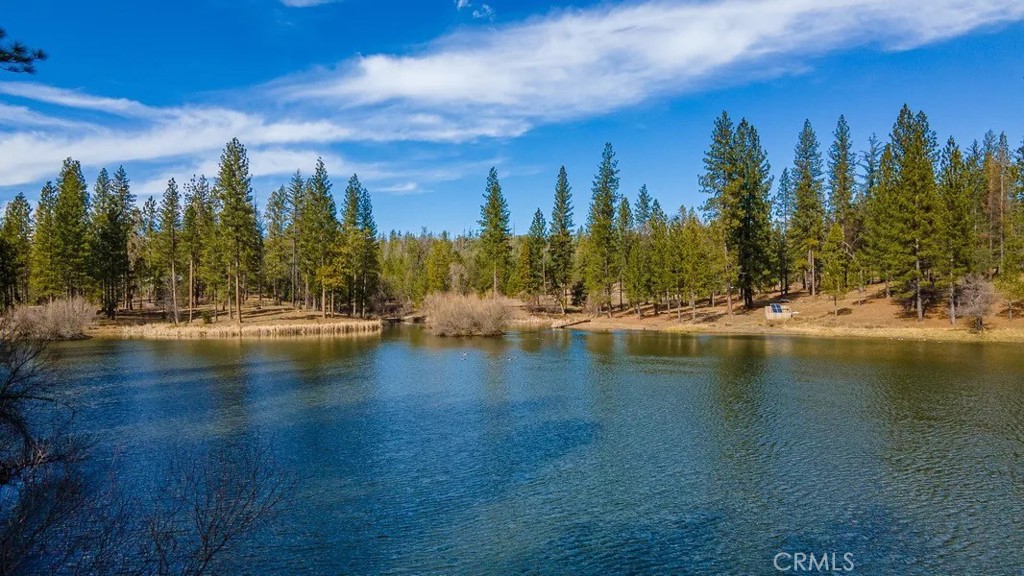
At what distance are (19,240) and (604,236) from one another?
211ft

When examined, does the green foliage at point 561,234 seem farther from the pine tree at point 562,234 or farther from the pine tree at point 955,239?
the pine tree at point 955,239

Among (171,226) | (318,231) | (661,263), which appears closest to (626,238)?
(661,263)

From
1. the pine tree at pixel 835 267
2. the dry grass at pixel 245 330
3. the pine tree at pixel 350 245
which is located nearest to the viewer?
the dry grass at pixel 245 330

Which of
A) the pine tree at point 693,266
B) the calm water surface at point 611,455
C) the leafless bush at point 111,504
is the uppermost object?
the pine tree at point 693,266

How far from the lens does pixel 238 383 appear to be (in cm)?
2895

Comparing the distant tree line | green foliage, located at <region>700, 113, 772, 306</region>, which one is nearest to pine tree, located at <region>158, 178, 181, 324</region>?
the distant tree line

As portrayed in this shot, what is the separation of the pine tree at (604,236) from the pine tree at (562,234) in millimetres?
5471

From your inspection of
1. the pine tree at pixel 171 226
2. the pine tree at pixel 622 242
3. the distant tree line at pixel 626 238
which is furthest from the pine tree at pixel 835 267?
the pine tree at pixel 171 226

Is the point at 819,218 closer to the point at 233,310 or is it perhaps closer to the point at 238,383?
the point at 238,383

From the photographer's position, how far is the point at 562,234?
7900 cm

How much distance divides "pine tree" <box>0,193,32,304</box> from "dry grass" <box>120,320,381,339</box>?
1282 centimetres

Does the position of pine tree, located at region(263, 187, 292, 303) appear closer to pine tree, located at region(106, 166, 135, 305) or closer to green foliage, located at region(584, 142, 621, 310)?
pine tree, located at region(106, 166, 135, 305)

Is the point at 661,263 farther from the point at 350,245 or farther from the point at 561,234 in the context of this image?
the point at 350,245

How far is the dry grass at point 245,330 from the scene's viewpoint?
53.8 m
